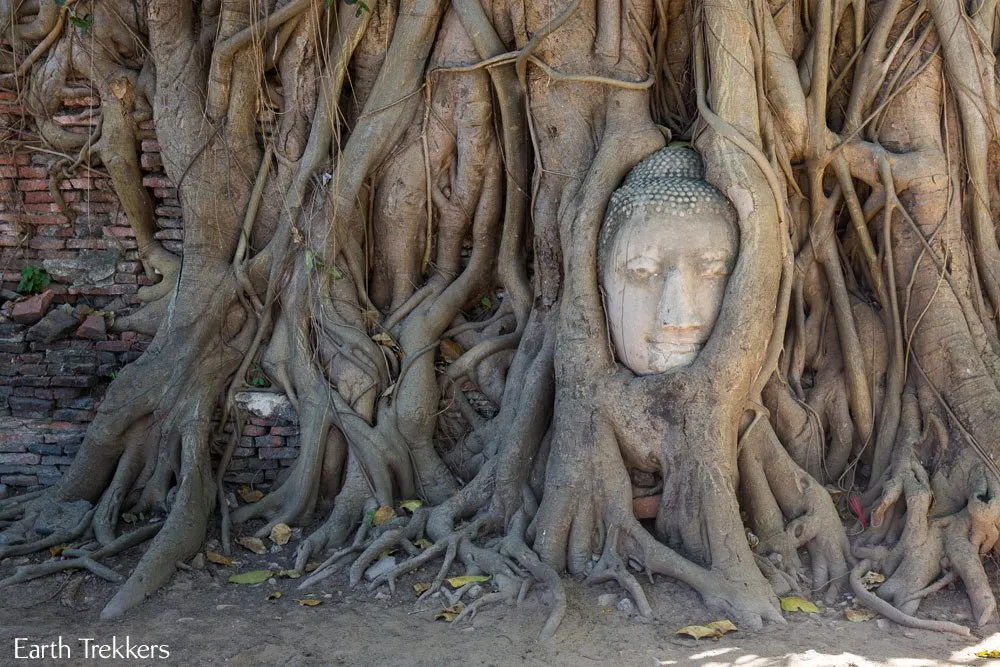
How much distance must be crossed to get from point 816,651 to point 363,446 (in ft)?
7.06

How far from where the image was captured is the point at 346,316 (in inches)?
180

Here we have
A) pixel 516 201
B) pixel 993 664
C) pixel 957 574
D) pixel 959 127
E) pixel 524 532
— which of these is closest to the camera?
pixel 993 664

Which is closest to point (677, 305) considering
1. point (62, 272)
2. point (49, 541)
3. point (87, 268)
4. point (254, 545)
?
point (254, 545)

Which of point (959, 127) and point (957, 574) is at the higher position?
point (959, 127)

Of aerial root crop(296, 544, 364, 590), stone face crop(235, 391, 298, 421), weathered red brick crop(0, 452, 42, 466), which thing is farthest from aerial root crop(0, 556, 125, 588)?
stone face crop(235, 391, 298, 421)

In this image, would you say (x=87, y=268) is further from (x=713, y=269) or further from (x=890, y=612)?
(x=890, y=612)

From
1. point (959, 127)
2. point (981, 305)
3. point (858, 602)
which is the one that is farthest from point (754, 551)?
point (959, 127)

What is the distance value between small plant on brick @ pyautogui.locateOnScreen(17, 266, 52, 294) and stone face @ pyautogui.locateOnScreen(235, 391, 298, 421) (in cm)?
145

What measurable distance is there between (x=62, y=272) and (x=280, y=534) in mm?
2119

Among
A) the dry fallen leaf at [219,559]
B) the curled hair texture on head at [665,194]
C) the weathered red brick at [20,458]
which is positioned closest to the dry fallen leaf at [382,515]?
the dry fallen leaf at [219,559]

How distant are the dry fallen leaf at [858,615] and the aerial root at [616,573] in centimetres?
73

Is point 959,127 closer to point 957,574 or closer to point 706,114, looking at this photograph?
point 706,114

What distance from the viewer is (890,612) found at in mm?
3367

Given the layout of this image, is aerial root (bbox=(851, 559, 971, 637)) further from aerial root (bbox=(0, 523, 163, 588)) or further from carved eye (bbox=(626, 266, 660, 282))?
aerial root (bbox=(0, 523, 163, 588))
